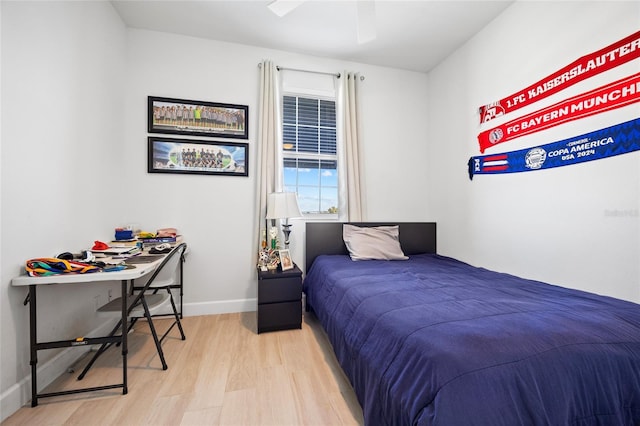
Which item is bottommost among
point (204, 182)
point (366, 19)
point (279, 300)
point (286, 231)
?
point (279, 300)

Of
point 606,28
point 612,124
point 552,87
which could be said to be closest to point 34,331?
point 612,124

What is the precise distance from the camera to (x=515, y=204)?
2236 millimetres

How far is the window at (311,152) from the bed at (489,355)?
5.39ft

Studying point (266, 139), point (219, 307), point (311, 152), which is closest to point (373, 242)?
point (311, 152)

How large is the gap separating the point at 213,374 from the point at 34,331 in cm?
98

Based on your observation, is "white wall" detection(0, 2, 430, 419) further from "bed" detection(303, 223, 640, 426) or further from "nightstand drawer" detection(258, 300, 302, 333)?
"bed" detection(303, 223, 640, 426)

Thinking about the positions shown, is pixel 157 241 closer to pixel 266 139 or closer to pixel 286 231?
pixel 286 231

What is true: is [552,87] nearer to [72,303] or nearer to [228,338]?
[228,338]

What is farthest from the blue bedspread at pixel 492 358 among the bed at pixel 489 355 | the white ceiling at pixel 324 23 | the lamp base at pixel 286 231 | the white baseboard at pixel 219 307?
the white ceiling at pixel 324 23

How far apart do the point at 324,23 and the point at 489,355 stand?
9.33 feet

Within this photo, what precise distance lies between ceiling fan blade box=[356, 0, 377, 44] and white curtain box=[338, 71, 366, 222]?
1.16m

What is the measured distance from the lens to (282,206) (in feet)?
8.30

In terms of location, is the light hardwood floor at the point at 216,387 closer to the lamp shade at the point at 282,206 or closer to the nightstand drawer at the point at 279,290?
the nightstand drawer at the point at 279,290

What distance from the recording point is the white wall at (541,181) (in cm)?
158
